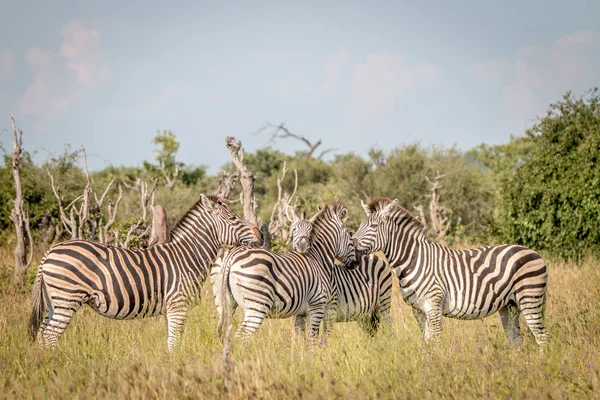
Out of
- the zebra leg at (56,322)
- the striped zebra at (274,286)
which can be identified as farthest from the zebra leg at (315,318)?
the zebra leg at (56,322)

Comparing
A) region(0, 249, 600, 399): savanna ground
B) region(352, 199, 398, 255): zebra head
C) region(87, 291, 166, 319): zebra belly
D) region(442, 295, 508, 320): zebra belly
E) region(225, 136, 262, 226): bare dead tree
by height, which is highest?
region(225, 136, 262, 226): bare dead tree

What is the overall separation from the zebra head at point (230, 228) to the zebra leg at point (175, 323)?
1.08m

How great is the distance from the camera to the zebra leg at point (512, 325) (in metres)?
8.00

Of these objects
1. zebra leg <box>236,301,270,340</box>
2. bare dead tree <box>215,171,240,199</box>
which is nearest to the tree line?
bare dead tree <box>215,171,240,199</box>

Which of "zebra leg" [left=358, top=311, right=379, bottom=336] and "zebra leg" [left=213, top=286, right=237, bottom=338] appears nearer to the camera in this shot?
"zebra leg" [left=213, top=286, right=237, bottom=338]

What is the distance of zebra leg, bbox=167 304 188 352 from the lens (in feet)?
24.1

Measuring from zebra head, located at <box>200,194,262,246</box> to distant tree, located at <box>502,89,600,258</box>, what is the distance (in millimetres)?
9807

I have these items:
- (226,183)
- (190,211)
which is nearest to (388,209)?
(190,211)

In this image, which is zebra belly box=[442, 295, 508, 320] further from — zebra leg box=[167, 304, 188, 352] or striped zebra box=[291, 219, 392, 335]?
zebra leg box=[167, 304, 188, 352]

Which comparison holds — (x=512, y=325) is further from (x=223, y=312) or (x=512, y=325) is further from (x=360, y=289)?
(x=223, y=312)

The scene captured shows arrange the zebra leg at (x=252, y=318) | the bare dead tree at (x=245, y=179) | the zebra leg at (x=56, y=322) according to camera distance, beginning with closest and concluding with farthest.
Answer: the zebra leg at (x=252, y=318) → the zebra leg at (x=56, y=322) → the bare dead tree at (x=245, y=179)

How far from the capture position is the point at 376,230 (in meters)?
8.01

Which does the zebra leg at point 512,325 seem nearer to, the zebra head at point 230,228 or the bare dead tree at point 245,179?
the zebra head at point 230,228

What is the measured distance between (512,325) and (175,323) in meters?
3.96
